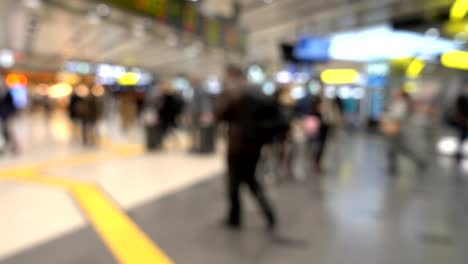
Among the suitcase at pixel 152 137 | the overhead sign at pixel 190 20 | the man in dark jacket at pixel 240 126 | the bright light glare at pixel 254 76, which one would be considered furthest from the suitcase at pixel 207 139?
the man in dark jacket at pixel 240 126

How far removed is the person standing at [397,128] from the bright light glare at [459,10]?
3348mm

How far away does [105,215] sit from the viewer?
4246mm

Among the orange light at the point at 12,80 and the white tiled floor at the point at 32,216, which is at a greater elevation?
the orange light at the point at 12,80

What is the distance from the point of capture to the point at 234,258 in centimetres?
321

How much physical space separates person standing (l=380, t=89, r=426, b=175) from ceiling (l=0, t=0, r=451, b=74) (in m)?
1.73

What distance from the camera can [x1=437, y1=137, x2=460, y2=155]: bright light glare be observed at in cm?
995

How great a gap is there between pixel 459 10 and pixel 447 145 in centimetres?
739

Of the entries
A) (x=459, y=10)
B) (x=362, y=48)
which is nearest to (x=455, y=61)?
(x=459, y=10)

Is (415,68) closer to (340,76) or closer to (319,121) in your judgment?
(340,76)

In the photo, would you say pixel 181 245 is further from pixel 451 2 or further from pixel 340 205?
pixel 451 2

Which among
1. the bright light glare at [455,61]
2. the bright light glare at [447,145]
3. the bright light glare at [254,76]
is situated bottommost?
the bright light glare at [447,145]

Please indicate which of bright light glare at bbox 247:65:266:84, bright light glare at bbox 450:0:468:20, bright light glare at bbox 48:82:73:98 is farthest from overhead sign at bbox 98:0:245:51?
bright light glare at bbox 48:82:73:98

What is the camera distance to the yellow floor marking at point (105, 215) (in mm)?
3209

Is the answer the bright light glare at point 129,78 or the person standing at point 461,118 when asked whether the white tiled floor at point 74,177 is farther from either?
the bright light glare at point 129,78
